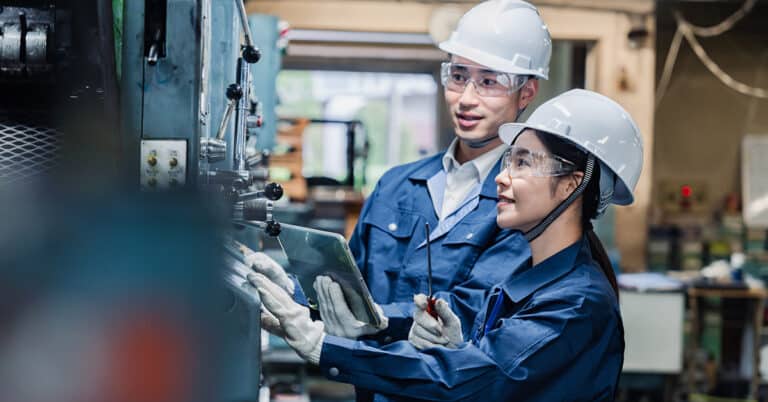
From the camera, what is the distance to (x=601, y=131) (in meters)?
1.93

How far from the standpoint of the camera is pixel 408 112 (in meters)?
13.2

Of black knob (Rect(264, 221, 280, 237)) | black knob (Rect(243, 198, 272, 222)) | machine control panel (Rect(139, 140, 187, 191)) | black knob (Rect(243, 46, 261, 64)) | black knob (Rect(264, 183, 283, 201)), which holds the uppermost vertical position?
black knob (Rect(243, 46, 261, 64))

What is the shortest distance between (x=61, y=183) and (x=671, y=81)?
8.01 meters

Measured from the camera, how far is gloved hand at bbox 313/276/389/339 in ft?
6.44

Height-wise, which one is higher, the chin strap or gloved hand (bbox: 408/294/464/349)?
the chin strap

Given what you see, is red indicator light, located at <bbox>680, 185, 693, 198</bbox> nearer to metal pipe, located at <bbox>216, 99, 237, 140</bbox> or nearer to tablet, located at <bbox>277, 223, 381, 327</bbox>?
tablet, located at <bbox>277, 223, 381, 327</bbox>

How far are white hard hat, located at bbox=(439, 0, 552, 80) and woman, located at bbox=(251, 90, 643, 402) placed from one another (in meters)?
0.38

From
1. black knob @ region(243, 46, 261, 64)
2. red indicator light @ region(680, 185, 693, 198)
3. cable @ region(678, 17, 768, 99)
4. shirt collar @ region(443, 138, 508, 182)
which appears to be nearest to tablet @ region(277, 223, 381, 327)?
black knob @ region(243, 46, 261, 64)

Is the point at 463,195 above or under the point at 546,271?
above

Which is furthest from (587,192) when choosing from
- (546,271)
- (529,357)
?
(529,357)

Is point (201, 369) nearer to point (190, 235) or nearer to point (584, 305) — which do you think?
point (190, 235)

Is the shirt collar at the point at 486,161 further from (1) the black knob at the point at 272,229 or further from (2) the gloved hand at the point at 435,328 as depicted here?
(1) the black knob at the point at 272,229

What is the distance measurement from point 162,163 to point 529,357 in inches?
31.0

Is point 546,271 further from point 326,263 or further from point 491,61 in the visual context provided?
point 491,61
